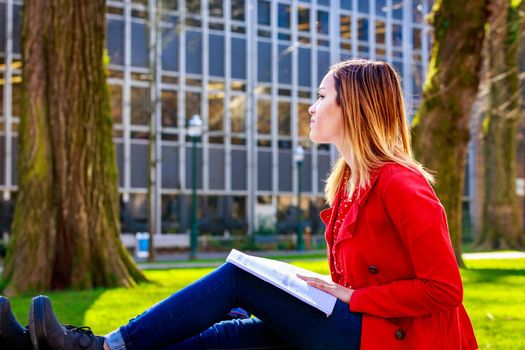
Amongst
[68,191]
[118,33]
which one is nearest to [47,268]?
[68,191]

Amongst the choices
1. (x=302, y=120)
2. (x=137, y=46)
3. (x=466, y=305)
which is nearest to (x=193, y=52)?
(x=137, y=46)

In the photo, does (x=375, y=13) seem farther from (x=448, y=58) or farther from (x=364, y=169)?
(x=364, y=169)

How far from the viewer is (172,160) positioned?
35281 mm

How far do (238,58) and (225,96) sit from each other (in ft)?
6.40

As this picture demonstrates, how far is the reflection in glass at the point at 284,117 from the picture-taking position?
3866cm

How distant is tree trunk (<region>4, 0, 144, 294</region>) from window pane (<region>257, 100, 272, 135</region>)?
27116 millimetres

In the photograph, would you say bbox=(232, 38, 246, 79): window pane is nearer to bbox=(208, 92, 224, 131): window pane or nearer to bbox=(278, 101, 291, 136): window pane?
bbox=(208, 92, 224, 131): window pane

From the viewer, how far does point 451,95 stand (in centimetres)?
1386

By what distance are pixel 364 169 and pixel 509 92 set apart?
76.0 ft

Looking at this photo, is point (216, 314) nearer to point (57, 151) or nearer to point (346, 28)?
point (57, 151)

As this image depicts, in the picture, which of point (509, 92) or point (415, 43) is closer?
point (509, 92)

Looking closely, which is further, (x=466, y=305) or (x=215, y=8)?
(x=215, y=8)

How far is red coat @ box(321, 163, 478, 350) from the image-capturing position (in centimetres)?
274

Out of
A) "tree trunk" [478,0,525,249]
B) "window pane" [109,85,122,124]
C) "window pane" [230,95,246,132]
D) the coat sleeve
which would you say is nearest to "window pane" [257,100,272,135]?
"window pane" [230,95,246,132]
